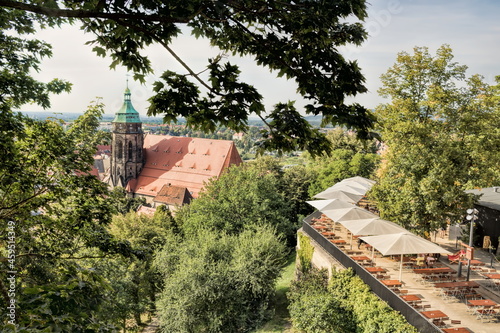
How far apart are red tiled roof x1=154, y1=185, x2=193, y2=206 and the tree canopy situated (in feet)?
137

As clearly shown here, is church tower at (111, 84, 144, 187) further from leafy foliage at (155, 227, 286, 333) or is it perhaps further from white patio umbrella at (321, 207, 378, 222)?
white patio umbrella at (321, 207, 378, 222)

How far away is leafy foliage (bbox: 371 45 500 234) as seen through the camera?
44.3 ft

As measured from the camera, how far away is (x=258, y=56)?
4.38 m

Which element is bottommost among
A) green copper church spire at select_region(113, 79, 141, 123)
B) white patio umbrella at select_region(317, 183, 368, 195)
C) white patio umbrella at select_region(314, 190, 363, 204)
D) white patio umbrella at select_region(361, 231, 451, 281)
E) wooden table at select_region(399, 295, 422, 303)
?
wooden table at select_region(399, 295, 422, 303)

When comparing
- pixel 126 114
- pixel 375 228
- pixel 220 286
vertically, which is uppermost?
pixel 126 114

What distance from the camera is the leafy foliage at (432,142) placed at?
13.5 metres

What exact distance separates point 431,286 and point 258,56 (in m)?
11.9

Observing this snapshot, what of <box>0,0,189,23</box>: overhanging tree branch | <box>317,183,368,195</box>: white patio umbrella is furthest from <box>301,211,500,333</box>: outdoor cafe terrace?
<box>0,0,189,23</box>: overhanging tree branch

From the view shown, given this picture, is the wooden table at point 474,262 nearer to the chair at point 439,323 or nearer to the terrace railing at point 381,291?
the terrace railing at point 381,291

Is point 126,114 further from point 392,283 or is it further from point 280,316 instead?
point 392,283

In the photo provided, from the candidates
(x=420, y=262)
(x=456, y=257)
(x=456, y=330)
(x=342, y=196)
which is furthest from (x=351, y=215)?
(x=456, y=330)

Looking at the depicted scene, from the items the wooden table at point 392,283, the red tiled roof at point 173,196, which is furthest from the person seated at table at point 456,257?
the red tiled roof at point 173,196

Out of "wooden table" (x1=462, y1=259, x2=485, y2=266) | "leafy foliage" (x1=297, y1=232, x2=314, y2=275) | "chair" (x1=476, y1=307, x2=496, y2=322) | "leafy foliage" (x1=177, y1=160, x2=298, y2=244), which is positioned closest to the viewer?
"chair" (x1=476, y1=307, x2=496, y2=322)

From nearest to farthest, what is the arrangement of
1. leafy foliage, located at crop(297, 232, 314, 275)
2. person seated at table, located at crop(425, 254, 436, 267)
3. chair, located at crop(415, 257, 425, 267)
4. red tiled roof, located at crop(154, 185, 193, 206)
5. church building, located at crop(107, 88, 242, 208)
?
chair, located at crop(415, 257, 425, 267)
person seated at table, located at crop(425, 254, 436, 267)
leafy foliage, located at crop(297, 232, 314, 275)
red tiled roof, located at crop(154, 185, 193, 206)
church building, located at crop(107, 88, 242, 208)
